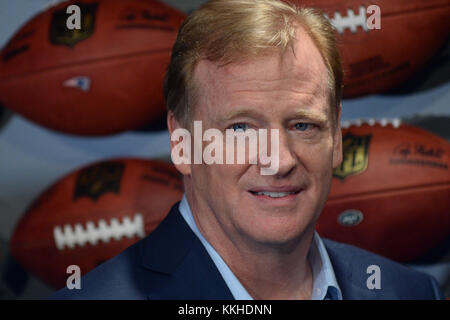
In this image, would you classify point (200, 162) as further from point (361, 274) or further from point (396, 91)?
point (396, 91)

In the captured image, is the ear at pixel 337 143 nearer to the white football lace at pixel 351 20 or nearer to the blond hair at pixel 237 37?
the blond hair at pixel 237 37

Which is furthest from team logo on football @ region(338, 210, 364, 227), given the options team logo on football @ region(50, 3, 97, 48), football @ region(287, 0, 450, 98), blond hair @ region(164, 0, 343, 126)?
team logo on football @ region(50, 3, 97, 48)

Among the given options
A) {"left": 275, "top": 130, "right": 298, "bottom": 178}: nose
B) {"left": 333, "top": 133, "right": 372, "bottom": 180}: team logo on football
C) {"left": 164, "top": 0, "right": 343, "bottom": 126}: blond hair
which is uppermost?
{"left": 333, "top": 133, "right": 372, "bottom": 180}: team logo on football

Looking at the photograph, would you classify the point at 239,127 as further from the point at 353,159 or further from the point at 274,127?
the point at 353,159

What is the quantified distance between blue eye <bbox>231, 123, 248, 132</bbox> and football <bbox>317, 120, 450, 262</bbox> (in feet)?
1.86

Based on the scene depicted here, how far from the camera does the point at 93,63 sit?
147cm

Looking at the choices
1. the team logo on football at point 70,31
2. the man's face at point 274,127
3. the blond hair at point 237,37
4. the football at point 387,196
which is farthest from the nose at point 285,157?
the team logo on football at point 70,31

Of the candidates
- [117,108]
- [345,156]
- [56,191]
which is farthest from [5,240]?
[345,156]

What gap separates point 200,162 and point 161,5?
0.69m

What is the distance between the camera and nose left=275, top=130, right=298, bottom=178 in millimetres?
901

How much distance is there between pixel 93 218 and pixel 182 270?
21.5 inches

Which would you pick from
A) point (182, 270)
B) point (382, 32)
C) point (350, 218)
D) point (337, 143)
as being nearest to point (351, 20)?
point (382, 32)

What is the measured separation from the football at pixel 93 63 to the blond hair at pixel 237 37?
50cm

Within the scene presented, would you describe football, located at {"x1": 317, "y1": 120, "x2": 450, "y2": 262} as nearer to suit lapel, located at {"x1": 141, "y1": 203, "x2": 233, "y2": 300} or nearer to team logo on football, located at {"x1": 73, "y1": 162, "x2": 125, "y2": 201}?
team logo on football, located at {"x1": 73, "y1": 162, "x2": 125, "y2": 201}
